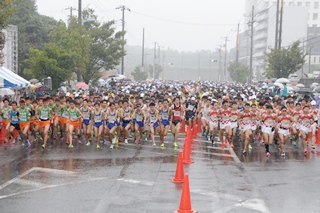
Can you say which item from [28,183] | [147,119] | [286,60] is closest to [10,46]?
[147,119]

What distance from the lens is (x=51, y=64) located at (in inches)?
1133

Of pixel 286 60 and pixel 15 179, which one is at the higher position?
pixel 286 60

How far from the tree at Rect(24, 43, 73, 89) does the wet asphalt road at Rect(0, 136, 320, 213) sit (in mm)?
12216

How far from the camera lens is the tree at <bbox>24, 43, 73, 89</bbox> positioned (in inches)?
1136

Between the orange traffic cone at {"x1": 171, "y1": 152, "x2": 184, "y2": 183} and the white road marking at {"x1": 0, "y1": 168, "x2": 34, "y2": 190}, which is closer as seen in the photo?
the white road marking at {"x1": 0, "y1": 168, "x2": 34, "y2": 190}

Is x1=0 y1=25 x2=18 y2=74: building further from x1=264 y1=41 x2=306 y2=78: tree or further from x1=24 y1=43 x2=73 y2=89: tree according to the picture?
x1=264 y1=41 x2=306 y2=78: tree

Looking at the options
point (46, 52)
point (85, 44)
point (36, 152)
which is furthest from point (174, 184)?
point (85, 44)

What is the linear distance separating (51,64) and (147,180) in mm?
18473

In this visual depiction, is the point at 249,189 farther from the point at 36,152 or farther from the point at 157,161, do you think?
the point at 36,152

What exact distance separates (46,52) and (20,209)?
21.1 m

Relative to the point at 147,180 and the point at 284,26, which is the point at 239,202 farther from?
the point at 284,26

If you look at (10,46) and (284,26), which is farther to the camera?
(284,26)

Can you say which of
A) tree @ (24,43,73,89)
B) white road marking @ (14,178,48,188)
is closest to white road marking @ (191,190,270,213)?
white road marking @ (14,178,48,188)

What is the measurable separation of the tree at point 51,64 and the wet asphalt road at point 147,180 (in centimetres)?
1222
